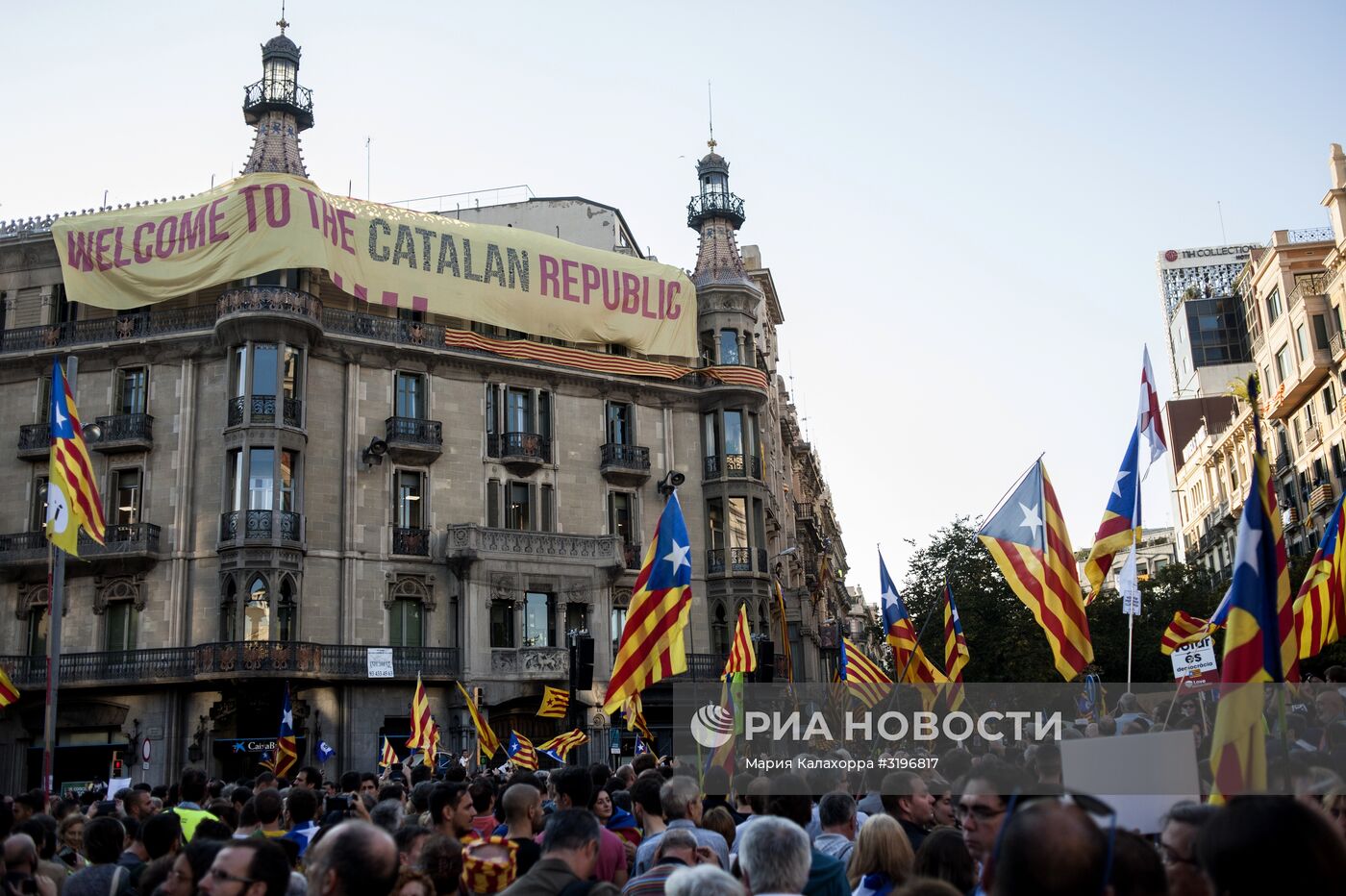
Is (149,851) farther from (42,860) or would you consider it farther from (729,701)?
(729,701)

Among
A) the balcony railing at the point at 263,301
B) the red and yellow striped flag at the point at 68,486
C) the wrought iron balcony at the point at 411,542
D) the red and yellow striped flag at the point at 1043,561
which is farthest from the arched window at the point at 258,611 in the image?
the red and yellow striped flag at the point at 1043,561

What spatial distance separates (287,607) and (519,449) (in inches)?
379

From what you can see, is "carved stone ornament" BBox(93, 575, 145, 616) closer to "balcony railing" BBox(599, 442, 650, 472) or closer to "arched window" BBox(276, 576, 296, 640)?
"arched window" BBox(276, 576, 296, 640)

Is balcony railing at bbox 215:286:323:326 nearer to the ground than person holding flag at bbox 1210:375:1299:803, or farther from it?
farther from it

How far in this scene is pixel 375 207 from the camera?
42812 millimetres

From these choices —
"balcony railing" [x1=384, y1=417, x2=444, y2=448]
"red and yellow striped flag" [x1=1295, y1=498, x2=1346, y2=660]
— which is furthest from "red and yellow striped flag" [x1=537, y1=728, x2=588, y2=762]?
"balcony railing" [x1=384, y1=417, x2=444, y2=448]

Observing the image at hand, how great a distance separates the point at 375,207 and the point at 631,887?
3907 cm

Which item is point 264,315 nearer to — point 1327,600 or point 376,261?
point 376,261

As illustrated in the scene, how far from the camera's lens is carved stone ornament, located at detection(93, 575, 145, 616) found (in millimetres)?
37969

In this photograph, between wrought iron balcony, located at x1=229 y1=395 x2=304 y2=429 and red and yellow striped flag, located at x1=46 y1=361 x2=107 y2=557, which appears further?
wrought iron balcony, located at x1=229 y1=395 x2=304 y2=429

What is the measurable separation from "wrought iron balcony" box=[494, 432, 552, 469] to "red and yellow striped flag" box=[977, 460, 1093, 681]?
90.0 feet

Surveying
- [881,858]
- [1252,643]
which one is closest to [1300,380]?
[1252,643]

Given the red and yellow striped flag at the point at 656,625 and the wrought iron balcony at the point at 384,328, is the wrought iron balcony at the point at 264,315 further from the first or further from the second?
the red and yellow striped flag at the point at 656,625

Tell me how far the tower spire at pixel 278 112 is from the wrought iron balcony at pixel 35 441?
11.0 metres
